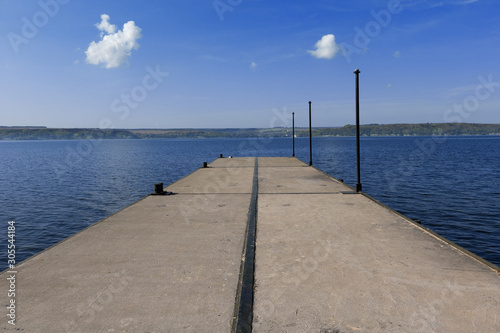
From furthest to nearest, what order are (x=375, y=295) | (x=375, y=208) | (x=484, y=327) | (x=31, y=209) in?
(x=31, y=209) → (x=375, y=208) → (x=375, y=295) → (x=484, y=327)

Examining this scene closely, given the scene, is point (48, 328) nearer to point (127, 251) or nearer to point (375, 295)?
point (127, 251)

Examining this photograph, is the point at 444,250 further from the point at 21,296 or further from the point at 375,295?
the point at 21,296

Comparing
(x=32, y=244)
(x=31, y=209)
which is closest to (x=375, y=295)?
(x=32, y=244)

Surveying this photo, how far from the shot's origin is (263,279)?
6.23 metres

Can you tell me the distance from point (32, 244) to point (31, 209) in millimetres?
8377

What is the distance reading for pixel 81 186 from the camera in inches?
1222

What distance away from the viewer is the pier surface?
4832mm

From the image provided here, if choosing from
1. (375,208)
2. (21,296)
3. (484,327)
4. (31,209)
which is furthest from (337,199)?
(31,209)

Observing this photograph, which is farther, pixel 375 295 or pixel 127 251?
pixel 127 251

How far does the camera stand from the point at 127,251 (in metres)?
Result: 7.92

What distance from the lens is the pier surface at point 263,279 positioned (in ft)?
15.9

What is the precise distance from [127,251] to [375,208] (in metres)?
8.68

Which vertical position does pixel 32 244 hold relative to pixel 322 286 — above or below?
below

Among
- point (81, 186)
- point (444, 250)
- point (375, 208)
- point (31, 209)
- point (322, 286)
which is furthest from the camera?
point (81, 186)
